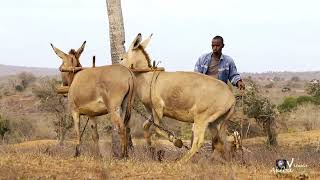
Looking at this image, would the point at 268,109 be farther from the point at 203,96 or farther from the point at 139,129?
the point at 203,96

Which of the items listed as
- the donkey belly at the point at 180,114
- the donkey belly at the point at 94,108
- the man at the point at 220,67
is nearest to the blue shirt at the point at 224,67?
the man at the point at 220,67

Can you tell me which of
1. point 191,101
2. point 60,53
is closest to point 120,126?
point 191,101

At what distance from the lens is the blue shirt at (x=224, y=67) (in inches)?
446

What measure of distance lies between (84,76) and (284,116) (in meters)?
27.0

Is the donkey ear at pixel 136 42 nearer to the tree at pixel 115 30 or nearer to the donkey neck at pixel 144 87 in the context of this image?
the donkey neck at pixel 144 87

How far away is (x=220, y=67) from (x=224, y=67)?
0.25 feet

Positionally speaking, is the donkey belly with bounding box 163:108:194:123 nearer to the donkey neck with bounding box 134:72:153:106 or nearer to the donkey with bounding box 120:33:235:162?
the donkey with bounding box 120:33:235:162

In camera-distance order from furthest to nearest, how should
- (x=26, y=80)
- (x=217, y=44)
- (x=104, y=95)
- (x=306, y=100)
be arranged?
(x=26, y=80) < (x=306, y=100) < (x=217, y=44) < (x=104, y=95)

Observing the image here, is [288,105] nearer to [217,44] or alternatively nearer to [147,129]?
[217,44]

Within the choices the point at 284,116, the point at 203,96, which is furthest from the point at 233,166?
the point at 284,116

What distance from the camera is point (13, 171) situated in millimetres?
7738

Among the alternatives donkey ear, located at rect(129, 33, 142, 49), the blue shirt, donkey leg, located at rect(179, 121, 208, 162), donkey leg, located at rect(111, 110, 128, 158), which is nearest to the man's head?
the blue shirt

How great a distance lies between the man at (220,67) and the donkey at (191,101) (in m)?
1.30

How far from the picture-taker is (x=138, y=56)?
11008 mm
